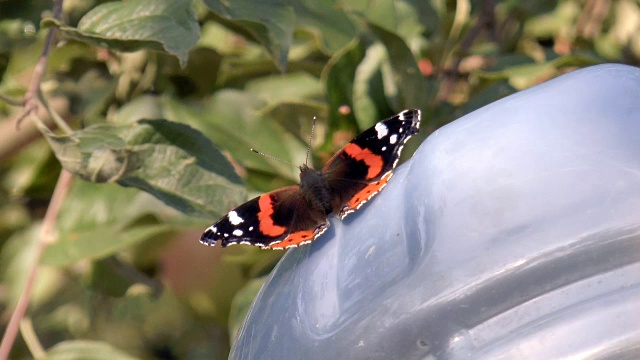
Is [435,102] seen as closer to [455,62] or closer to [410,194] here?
[455,62]

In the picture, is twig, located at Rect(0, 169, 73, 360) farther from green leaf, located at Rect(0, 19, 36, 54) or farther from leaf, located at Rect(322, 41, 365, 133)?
leaf, located at Rect(322, 41, 365, 133)

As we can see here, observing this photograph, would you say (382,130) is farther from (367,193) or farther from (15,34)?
(15,34)

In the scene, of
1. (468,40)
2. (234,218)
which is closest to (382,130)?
(234,218)

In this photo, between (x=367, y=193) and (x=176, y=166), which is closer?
(x=367, y=193)

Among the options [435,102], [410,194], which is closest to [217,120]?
[435,102]

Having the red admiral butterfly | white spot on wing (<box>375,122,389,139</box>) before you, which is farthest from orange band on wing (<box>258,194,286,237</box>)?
white spot on wing (<box>375,122,389,139</box>)

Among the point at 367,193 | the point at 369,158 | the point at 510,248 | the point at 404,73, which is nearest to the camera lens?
the point at 510,248

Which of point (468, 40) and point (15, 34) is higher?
point (15, 34)
